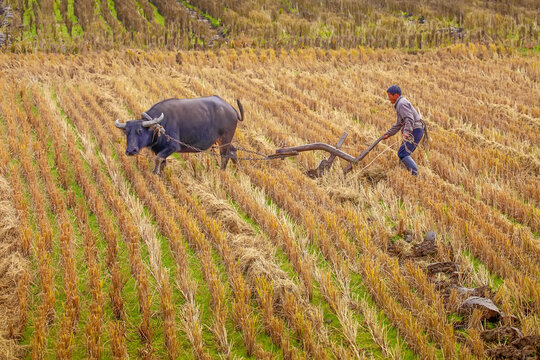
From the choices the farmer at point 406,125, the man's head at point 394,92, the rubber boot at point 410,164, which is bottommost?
the rubber boot at point 410,164

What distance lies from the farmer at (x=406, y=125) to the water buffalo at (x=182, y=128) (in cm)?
235

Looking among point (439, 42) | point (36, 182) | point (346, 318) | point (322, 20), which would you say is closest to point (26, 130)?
point (36, 182)

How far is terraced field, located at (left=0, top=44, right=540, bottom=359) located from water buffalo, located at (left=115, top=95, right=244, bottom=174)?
0.34 meters

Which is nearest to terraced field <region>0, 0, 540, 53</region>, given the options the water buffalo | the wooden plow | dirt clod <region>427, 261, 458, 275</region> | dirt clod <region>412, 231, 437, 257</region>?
the water buffalo

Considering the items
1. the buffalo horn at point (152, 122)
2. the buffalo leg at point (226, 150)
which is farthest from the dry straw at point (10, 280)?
the buffalo leg at point (226, 150)

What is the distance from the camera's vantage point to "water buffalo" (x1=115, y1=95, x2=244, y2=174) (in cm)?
554

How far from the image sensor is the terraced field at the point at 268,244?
2.98 meters

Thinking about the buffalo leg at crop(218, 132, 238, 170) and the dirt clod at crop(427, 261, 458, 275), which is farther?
the buffalo leg at crop(218, 132, 238, 170)

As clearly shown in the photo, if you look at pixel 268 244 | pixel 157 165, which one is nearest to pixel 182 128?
pixel 157 165

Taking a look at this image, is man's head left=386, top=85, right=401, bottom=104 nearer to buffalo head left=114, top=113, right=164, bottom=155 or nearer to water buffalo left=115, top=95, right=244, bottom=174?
water buffalo left=115, top=95, right=244, bottom=174

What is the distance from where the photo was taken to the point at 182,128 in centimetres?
609

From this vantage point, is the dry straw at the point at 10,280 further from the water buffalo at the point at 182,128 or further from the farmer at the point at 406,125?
the farmer at the point at 406,125

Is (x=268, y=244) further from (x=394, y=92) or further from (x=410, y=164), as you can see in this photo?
(x=394, y=92)

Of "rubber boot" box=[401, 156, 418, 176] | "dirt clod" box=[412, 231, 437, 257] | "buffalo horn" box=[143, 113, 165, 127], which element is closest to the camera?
"dirt clod" box=[412, 231, 437, 257]
